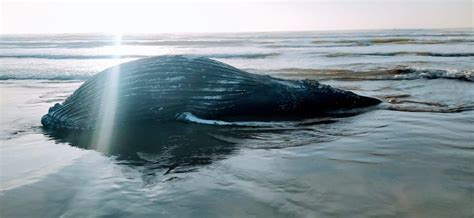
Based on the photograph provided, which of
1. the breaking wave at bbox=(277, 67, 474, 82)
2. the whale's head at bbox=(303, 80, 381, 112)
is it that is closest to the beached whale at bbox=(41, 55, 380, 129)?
the whale's head at bbox=(303, 80, 381, 112)

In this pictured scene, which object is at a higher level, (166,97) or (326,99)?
(166,97)

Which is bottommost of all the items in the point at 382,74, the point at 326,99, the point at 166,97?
the point at 382,74

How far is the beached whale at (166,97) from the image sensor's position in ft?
22.8

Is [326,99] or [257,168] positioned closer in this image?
[257,168]

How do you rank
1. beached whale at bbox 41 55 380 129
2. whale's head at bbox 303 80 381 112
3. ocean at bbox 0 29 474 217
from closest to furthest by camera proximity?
ocean at bbox 0 29 474 217 < beached whale at bbox 41 55 380 129 < whale's head at bbox 303 80 381 112

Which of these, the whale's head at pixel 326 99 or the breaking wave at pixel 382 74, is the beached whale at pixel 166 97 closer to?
the whale's head at pixel 326 99

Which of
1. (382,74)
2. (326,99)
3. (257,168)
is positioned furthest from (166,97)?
(382,74)

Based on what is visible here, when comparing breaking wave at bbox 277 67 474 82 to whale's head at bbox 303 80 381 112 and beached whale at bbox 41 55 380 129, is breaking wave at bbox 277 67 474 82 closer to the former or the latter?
whale's head at bbox 303 80 381 112

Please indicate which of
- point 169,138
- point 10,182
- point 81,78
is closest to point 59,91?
point 81,78

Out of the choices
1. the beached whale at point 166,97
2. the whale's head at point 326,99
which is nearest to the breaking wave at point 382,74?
the whale's head at point 326,99

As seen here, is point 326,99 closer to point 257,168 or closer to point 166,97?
point 166,97

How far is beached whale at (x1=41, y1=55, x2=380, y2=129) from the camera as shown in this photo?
22.8ft

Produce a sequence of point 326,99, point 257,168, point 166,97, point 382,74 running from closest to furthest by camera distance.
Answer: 1. point 257,168
2. point 166,97
3. point 326,99
4. point 382,74

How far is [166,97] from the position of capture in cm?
698
